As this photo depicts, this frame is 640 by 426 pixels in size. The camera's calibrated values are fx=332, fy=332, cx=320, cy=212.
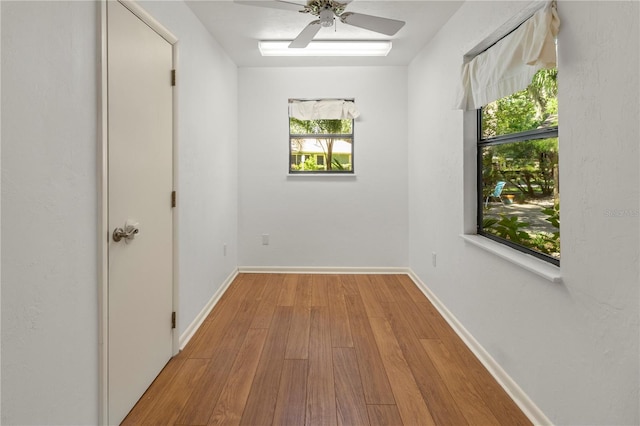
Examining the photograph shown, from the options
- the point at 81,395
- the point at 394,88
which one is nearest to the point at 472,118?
the point at 394,88

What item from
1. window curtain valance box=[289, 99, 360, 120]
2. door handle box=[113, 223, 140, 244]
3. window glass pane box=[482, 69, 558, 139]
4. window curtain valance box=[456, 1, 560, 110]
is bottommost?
door handle box=[113, 223, 140, 244]

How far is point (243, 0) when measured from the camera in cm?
199

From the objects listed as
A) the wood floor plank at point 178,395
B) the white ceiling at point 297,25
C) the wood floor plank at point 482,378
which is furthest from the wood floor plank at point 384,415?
the white ceiling at point 297,25

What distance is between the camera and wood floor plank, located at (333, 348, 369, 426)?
1699 mm

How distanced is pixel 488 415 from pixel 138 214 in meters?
2.15

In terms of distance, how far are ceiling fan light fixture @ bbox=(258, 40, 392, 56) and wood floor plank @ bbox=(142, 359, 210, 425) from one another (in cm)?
294

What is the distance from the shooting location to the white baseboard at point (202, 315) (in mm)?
2458

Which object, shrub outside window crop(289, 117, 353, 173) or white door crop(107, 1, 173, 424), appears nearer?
white door crop(107, 1, 173, 424)

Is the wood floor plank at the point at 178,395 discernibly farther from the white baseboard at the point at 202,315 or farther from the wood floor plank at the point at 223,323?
the white baseboard at the point at 202,315

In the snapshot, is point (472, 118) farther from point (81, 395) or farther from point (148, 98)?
point (81, 395)

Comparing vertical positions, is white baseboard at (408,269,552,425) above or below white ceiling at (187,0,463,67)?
below

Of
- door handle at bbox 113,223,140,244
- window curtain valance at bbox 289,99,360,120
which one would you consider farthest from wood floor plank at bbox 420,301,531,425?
window curtain valance at bbox 289,99,360,120

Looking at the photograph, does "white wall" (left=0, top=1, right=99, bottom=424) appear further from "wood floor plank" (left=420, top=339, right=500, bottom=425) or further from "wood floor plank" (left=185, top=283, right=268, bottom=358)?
"wood floor plank" (left=420, top=339, right=500, bottom=425)

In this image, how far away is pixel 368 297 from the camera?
344 cm
